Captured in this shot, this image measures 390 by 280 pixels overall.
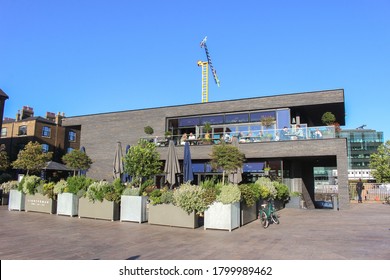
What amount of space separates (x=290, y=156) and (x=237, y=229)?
33.4 ft

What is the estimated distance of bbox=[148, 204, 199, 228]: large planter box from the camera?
36.5 feet

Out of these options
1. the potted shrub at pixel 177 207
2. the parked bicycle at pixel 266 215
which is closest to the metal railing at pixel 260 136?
the parked bicycle at pixel 266 215

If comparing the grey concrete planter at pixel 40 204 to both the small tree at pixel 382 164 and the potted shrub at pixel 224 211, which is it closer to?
the potted shrub at pixel 224 211

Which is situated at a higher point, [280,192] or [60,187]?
[60,187]

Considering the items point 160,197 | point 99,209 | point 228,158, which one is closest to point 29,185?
point 99,209

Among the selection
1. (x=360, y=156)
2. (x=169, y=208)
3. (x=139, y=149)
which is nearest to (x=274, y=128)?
(x=139, y=149)

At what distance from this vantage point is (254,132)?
69.5 ft

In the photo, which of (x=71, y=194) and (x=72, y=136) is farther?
(x=72, y=136)

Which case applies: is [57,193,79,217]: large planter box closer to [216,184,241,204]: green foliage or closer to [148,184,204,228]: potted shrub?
[148,184,204,228]: potted shrub

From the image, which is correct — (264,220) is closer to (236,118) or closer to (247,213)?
(247,213)

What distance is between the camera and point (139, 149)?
1411 centimetres

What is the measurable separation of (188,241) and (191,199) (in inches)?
92.7
